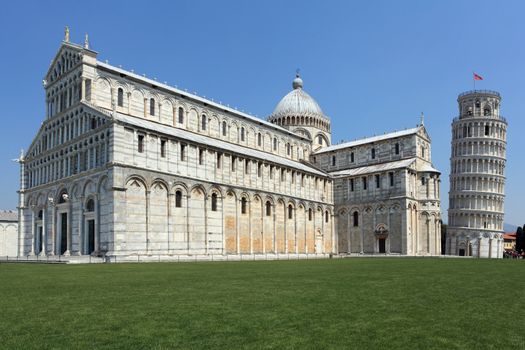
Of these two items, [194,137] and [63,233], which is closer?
[63,233]

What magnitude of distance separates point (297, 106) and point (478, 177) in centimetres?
3787

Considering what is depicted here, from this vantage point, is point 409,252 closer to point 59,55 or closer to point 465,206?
point 465,206

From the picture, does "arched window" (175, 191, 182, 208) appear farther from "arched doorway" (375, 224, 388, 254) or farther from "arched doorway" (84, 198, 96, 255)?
"arched doorway" (375, 224, 388, 254)

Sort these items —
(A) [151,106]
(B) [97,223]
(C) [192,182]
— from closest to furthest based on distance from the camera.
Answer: (B) [97,223] → (C) [192,182] → (A) [151,106]

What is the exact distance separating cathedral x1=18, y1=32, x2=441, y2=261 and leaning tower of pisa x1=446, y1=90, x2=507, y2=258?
26.3 meters

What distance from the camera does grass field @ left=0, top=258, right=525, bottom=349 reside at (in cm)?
827

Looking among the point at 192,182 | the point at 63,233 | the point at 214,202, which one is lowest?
the point at 63,233

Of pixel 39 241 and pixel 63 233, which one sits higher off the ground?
pixel 63 233

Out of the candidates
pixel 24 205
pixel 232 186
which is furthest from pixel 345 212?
pixel 24 205

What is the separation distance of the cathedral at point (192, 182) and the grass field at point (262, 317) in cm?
2705

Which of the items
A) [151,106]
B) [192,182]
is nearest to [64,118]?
[151,106]

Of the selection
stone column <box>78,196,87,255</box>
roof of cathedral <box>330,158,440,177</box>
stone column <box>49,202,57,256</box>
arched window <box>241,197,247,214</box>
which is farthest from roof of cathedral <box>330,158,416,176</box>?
stone column <box>49,202,57,256</box>

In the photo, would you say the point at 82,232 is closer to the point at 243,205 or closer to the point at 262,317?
the point at 243,205

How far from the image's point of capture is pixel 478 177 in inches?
3580
